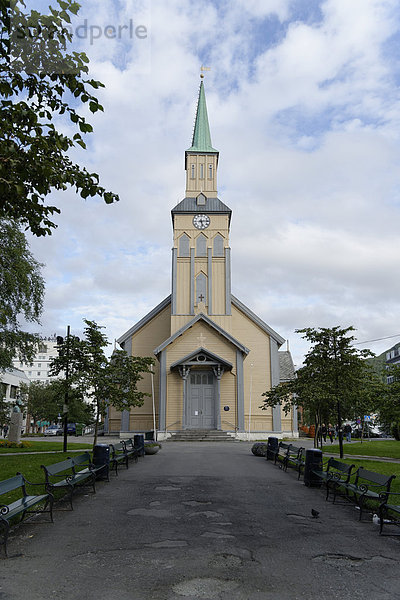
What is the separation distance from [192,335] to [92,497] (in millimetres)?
22126

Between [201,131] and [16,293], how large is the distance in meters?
23.4

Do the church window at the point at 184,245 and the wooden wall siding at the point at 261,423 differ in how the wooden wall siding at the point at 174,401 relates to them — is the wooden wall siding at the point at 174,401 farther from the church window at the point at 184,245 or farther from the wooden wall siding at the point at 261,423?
the church window at the point at 184,245

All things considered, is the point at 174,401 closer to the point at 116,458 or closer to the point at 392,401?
the point at 116,458

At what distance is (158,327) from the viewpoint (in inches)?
1405

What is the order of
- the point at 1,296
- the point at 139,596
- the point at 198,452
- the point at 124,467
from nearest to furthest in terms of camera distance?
the point at 139,596, the point at 124,467, the point at 198,452, the point at 1,296

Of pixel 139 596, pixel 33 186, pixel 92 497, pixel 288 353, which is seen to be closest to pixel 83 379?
pixel 92 497

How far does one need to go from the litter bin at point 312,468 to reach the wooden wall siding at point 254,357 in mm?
19667

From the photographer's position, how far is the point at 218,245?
35.9 metres

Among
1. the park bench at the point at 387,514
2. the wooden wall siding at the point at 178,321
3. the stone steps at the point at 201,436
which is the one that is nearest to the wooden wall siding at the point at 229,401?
the stone steps at the point at 201,436

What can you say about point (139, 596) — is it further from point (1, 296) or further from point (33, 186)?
point (1, 296)

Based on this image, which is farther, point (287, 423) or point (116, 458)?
point (287, 423)

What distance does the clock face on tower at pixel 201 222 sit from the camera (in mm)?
36156

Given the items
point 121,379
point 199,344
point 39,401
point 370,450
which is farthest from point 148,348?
point 39,401

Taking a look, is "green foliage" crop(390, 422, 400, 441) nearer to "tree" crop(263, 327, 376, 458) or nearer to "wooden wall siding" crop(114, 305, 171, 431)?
"tree" crop(263, 327, 376, 458)
